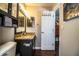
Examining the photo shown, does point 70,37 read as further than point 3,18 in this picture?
Yes

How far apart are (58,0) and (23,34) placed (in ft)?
5.10

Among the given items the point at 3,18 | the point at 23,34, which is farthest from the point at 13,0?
the point at 23,34

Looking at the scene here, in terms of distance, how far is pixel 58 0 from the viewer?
41.7 inches

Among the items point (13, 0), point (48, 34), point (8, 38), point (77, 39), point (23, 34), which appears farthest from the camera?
point (48, 34)

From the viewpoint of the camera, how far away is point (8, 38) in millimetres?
1941

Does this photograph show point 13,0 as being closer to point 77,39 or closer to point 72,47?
point 77,39

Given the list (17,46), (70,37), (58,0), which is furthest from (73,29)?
(58,0)

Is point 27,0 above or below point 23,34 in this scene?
above

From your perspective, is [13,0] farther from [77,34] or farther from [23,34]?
[23,34]

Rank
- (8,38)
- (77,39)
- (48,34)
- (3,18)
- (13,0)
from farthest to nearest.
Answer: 1. (48,34)
2. (8,38)
3. (77,39)
4. (3,18)
5. (13,0)

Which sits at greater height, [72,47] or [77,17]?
[77,17]

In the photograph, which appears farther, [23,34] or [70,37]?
[23,34]

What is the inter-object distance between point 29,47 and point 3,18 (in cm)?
70

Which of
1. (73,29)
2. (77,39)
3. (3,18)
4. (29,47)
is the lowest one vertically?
Answer: (29,47)
